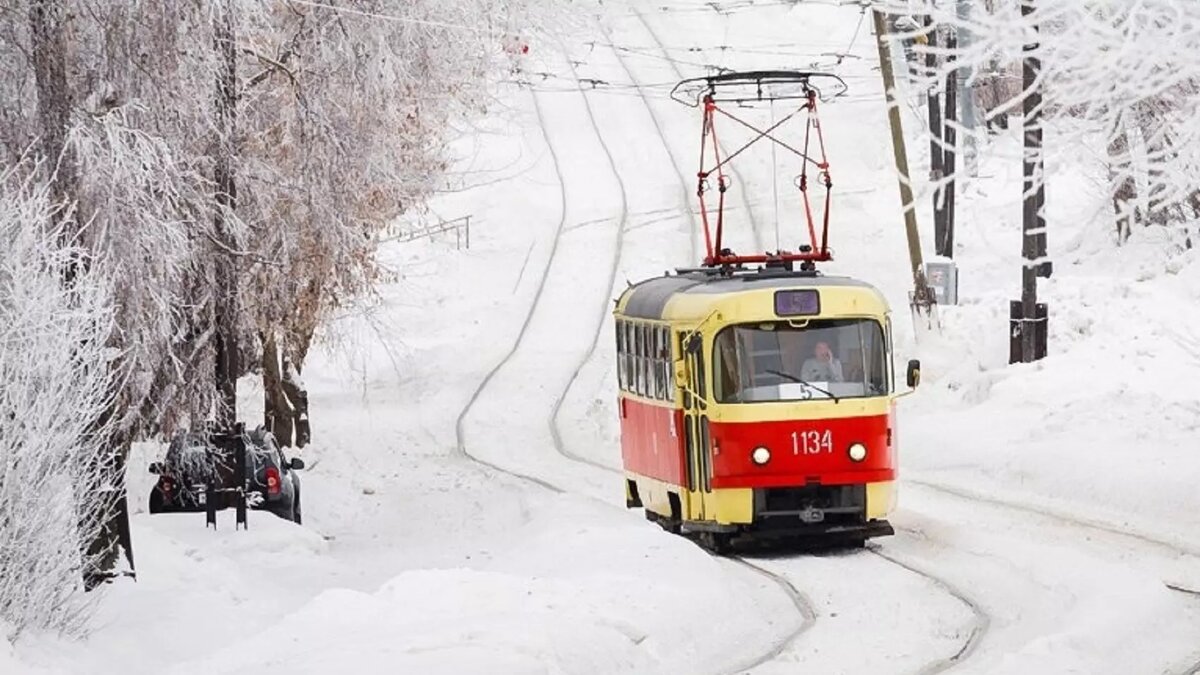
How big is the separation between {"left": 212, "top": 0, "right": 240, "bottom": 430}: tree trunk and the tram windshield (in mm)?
4777

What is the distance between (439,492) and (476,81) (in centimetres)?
1017

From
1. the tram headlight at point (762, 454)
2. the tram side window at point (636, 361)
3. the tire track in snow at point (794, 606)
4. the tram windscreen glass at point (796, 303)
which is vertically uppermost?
the tram windscreen glass at point (796, 303)

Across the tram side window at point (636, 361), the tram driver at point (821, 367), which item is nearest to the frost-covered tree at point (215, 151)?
the tram side window at point (636, 361)

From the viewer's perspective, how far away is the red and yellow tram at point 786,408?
65.7 ft

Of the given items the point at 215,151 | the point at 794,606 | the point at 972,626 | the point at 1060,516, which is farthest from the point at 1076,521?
the point at 215,151

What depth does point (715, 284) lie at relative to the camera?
69.1 ft

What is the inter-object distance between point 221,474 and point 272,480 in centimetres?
207

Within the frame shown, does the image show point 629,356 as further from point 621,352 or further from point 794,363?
point 794,363

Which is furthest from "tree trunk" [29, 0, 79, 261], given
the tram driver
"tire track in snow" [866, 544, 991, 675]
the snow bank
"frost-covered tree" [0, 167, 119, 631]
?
"tire track in snow" [866, 544, 991, 675]

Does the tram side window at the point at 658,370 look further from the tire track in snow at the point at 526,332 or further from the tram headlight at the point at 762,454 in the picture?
the tire track in snow at the point at 526,332

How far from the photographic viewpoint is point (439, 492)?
3325cm

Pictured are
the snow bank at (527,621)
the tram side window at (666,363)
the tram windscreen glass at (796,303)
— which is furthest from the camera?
the tram side window at (666,363)

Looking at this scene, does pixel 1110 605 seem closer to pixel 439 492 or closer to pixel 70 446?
pixel 70 446

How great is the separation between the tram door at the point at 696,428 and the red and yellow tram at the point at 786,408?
2cm
